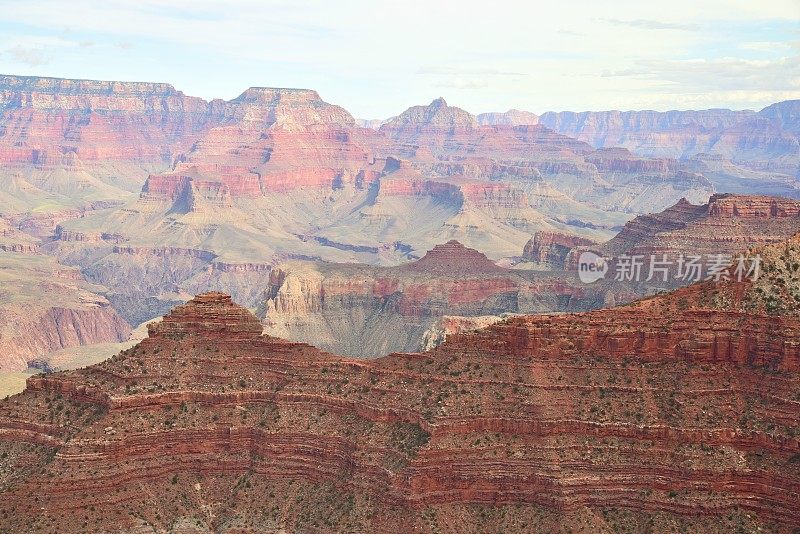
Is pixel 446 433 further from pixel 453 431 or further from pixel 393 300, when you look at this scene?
pixel 393 300

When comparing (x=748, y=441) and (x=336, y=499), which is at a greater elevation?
(x=748, y=441)

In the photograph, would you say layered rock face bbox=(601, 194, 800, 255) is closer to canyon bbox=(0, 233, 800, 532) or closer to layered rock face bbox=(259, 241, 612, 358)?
layered rock face bbox=(259, 241, 612, 358)

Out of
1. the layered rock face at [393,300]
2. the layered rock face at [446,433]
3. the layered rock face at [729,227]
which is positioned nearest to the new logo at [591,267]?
the layered rock face at [393,300]

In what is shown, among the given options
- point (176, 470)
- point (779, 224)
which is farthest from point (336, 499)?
point (779, 224)

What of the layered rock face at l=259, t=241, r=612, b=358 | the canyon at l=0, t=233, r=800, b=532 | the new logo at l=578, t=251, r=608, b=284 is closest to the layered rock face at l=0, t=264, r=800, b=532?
the canyon at l=0, t=233, r=800, b=532

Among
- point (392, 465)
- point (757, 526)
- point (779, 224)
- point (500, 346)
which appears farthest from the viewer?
point (779, 224)

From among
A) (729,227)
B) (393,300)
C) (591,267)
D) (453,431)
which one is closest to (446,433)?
(453,431)

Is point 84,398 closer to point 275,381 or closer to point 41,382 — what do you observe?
point 41,382
